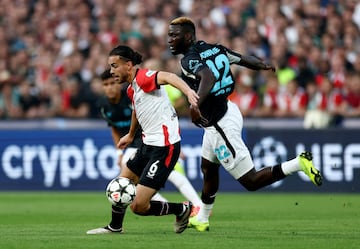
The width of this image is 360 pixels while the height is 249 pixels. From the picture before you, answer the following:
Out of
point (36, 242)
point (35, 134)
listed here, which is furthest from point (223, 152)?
point (35, 134)

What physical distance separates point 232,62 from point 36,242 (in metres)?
3.31

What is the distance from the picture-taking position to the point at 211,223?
12984 millimetres

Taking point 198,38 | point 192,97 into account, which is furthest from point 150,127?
point 198,38

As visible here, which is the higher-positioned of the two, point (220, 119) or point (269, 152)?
point (220, 119)

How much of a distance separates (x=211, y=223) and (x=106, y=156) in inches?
278

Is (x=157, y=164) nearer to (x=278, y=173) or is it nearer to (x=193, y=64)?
(x=193, y=64)

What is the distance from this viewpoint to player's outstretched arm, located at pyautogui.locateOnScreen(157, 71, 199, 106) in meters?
9.91

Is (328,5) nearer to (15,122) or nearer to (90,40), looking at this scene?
(90,40)

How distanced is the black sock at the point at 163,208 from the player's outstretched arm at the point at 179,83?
55.3 inches

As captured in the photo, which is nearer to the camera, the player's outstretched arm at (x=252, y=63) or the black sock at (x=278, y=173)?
the black sock at (x=278, y=173)

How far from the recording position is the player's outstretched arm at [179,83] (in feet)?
32.5

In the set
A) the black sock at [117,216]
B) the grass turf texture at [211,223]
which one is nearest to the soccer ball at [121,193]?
the black sock at [117,216]

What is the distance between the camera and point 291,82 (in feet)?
67.4

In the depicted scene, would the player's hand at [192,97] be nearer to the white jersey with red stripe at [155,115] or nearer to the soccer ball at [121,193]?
the white jersey with red stripe at [155,115]
